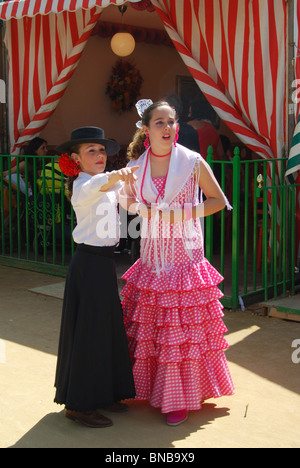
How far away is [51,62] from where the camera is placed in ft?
24.7

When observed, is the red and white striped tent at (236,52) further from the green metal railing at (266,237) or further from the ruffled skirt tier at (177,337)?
the ruffled skirt tier at (177,337)

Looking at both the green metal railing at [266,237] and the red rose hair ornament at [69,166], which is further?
the green metal railing at [266,237]

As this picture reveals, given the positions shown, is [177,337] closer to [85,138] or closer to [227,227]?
[85,138]

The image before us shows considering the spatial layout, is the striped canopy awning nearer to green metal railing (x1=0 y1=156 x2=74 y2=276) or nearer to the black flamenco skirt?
green metal railing (x1=0 y1=156 x2=74 y2=276)

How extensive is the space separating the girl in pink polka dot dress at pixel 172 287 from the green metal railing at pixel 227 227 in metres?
1.81

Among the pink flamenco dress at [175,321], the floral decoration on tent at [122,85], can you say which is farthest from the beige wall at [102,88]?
the pink flamenco dress at [175,321]

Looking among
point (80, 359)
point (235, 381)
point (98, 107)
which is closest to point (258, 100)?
point (235, 381)

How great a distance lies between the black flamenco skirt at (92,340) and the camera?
3.28 meters

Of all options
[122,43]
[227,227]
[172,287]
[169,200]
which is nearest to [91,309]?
[172,287]

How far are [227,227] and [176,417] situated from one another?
16.1ft

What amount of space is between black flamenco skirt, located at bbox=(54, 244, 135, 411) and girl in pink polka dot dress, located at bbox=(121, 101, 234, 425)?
162 millimetres

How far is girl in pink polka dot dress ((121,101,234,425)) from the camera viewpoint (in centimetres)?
341

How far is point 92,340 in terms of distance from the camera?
10.8ft

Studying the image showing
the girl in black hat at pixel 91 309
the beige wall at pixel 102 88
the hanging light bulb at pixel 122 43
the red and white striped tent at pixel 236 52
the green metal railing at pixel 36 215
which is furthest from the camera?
the beige wall at pixel 102 88
